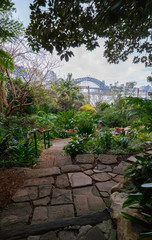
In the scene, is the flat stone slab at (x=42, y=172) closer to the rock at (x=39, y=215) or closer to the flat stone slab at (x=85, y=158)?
the flat stone slab at (x=85, y=158)

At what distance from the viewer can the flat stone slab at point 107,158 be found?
2531 mm

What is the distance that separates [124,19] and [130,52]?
63 centimetres

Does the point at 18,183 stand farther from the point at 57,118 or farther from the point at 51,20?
the point at 57,118

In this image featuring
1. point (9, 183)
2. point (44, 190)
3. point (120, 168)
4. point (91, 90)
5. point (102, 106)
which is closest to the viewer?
point (44, 190)

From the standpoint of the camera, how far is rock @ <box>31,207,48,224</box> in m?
1.24

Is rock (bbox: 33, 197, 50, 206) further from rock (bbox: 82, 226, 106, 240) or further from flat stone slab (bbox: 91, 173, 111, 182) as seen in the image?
flat stone slab (bbox: 91, 173, 111, 182)

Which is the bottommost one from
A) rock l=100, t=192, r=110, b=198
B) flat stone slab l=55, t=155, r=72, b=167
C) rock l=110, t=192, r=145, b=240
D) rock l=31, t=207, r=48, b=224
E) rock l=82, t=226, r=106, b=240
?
rock l=100, t=192, r=110, b=198

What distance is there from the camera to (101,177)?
2.04 metres

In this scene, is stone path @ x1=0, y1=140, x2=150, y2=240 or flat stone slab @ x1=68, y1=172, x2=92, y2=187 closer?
stone path @ x1=0, y1=140, x2=150, y2=240

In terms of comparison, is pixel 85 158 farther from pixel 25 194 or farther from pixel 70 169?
pixel 25 194

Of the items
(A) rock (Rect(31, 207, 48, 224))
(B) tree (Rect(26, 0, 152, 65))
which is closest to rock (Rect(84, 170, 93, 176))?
(A) rock (Rect(31, 207, 48, 224))

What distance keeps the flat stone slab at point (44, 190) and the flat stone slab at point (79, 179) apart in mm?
345

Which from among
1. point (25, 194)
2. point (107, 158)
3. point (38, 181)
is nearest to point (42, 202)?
point (25, 194)

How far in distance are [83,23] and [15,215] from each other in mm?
2170
